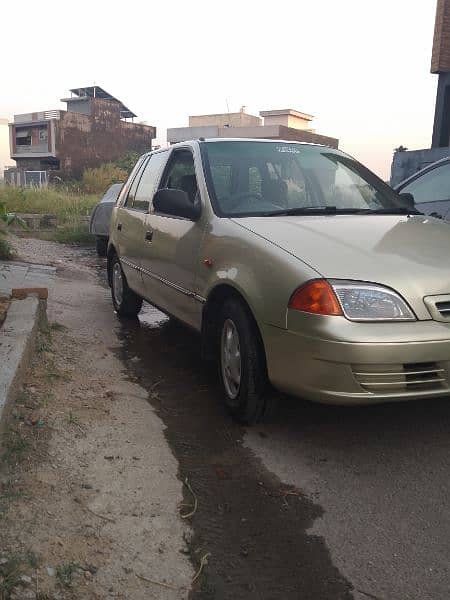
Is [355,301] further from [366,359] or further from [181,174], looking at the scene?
[181,174]

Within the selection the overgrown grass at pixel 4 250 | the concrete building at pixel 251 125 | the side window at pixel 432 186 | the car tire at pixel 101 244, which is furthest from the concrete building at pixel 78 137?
the side window at pixel 432 186

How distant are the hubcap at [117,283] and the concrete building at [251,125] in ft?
144

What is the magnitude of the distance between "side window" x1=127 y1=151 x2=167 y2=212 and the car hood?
68.8 inches

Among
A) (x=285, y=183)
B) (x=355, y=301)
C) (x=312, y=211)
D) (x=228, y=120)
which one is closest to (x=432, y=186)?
(x=285, y=183)

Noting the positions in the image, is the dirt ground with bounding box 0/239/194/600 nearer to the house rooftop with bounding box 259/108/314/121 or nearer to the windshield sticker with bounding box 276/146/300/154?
the windshield sticker with bounding box 276/146/300/154

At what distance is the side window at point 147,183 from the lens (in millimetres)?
5266

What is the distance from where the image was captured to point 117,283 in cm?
659

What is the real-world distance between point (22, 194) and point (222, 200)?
52.4 feet

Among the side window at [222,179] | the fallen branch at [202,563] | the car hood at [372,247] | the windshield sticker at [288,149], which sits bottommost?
the fallen branch at [202,563]

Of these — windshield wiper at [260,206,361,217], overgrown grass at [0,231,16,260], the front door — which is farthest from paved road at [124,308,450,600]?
overgrown grass at [0,231,16,260]

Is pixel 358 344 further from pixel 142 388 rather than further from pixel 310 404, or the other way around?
pixel 142 388

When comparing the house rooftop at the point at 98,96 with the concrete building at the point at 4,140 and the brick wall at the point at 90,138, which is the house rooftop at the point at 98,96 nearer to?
the brick wall at the point at 90,138

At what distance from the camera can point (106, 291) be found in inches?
328

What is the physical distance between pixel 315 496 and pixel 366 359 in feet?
2.31
